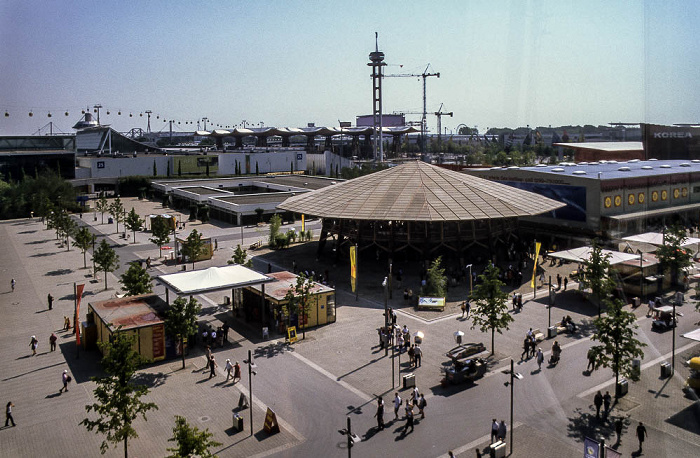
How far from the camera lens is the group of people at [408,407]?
20922 mm

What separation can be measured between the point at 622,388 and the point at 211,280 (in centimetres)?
2082

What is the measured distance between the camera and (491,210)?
147ft

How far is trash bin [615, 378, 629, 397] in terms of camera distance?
76.1 feet

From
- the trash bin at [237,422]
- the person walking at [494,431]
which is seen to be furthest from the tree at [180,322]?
the person walking at [494,431]

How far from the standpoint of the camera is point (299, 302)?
103 feet

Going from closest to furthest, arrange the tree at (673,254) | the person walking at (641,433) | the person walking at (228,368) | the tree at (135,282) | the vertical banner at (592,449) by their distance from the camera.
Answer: the vertical banner at (592,449) → the person walking at (641,433) → the person walking at (228,368) → the tree at (135,282) → the tree at (673,254)

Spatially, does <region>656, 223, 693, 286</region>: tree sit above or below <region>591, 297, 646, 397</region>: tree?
above

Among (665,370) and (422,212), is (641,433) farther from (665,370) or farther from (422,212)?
(422,212)

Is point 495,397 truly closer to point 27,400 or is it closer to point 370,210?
point 27,400

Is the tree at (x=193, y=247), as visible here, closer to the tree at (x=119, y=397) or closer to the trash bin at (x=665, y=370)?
the tree at (x=119, y=397)

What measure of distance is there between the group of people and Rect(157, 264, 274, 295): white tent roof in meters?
12.3

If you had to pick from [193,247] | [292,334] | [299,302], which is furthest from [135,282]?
[193,247]

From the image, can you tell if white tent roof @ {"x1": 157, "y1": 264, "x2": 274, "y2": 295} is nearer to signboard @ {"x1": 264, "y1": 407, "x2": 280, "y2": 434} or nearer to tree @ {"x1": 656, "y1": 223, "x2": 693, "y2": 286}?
signboard @ {"x1": 264, "y1": 407, "x2": 280, "y2": 434}

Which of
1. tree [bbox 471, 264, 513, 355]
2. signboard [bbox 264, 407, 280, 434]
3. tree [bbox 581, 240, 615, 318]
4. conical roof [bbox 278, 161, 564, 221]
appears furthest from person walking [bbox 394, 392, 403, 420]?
conical roof [bbox 278, 161, 564, 221]
